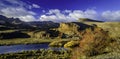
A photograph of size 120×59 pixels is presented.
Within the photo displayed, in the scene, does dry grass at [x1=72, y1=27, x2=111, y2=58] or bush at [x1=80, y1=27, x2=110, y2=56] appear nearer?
dry grass at [x1=72, y1=27, x2=111, y2=58]

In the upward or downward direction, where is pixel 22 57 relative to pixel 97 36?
downward

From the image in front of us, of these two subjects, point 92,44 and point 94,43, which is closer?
point 92,44

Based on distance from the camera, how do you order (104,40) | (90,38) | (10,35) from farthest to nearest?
(10,35), (104,40), (90,38)

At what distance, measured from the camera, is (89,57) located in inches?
1542

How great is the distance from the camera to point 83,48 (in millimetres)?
42188

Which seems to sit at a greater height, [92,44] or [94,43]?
[94,43]

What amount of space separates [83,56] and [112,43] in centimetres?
1251

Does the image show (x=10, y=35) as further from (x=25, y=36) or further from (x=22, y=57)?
(x=22, y=57)

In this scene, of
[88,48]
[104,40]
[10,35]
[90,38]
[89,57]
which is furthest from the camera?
[10,35]

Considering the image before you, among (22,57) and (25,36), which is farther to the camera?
(25,36)

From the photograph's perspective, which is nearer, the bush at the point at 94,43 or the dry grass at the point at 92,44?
the dry grass at the point at 92,44

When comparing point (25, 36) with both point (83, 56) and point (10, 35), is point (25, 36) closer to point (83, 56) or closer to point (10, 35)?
point (10, 35)

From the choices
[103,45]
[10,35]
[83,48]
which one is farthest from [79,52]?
[10,35]

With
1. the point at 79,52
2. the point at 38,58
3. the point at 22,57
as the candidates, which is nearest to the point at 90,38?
the point at 79,52
